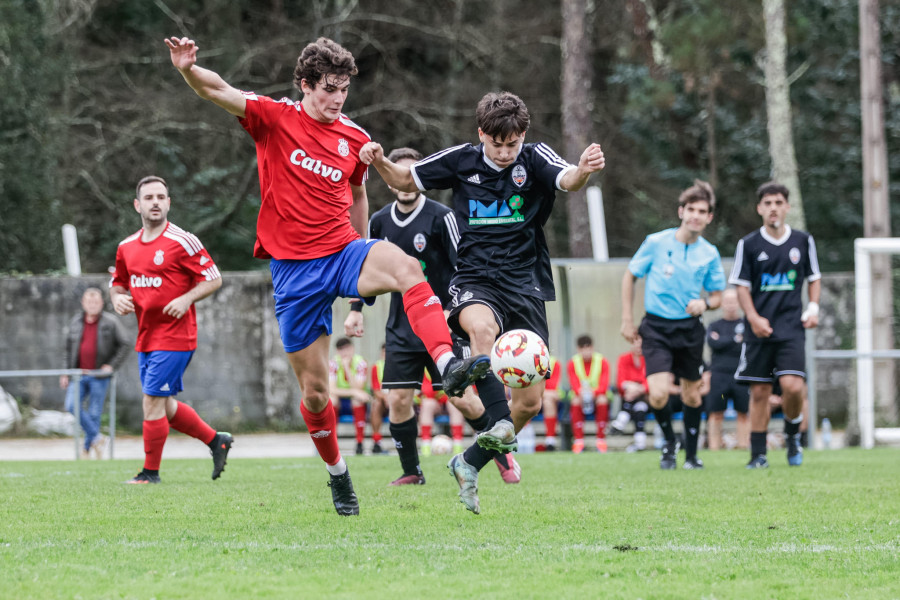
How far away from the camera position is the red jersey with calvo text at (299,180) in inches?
229

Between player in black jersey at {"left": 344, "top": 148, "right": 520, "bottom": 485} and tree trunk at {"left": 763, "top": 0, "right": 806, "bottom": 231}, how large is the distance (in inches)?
563

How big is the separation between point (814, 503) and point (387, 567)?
326 centimetres

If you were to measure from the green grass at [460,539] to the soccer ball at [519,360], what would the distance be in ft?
2.37

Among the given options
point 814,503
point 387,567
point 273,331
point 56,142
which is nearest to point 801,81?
point 273,331

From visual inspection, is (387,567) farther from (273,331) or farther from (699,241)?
(273,331)

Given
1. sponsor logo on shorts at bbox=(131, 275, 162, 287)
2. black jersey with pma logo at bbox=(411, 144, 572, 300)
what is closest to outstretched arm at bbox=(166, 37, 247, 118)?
black jersey with pma logo at bbox=(411, 144, 572, 300)

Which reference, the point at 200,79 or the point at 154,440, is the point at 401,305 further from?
the point at 200,79

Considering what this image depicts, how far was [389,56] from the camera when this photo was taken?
25109 millimetres

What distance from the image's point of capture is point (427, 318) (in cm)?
536

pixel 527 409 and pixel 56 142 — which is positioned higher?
pixel 56 142

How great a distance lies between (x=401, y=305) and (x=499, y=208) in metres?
2.08

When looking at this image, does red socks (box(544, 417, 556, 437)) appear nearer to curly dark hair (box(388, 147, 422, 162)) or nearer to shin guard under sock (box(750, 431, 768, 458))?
shin guard under sock (box(750, 431, 768, 458))

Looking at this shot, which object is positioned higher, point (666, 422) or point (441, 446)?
point (666, 422)

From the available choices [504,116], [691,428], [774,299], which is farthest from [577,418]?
[504,116]
